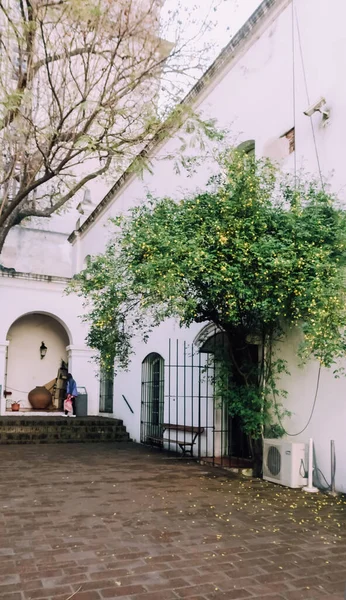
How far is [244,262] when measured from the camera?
22.6 ft

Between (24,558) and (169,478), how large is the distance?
13.5 feet

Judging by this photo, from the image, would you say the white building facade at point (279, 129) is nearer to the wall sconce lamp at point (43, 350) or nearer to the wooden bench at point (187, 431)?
the wooden bench at point (187, 431)

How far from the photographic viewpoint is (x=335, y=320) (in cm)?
647

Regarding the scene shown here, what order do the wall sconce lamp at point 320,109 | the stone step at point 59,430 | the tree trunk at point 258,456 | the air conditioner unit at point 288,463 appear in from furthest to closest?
the stone step at point 59,430 < the tree trunk at point 258,456 < the wall sconce lamp at point 320,109 < the air conditioner unit at point 288,463

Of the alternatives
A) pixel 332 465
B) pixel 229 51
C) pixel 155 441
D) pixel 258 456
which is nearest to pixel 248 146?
pixel 229 51

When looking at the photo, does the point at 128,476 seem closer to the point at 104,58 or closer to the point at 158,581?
the point at 158,581

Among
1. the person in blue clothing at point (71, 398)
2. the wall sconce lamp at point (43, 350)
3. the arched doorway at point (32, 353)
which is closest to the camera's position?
the person in blue clothing at point (71, 398)

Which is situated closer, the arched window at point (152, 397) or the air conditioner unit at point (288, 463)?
the air conditioner unit at point (288, 463)

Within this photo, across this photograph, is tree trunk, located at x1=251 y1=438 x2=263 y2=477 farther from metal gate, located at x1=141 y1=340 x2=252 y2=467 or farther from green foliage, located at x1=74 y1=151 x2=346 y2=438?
metal gate, located at x1=141 y1=340 x2=252 y2=467

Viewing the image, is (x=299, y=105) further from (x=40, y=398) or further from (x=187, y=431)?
(x=40, y=398)

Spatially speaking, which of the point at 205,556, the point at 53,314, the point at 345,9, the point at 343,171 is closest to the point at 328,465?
the point at 205,556

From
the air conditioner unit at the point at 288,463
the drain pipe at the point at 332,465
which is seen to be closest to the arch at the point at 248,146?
the air conditioner unit at the point at 288,463

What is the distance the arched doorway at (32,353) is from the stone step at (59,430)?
11.1 feet

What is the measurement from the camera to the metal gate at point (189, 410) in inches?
406
